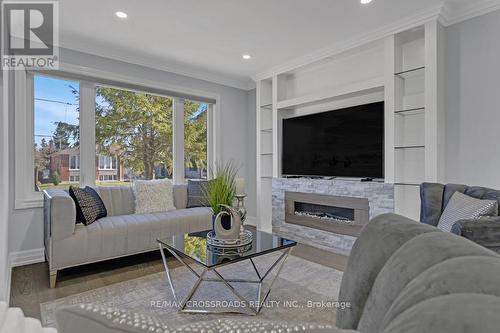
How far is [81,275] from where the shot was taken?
9.27ft

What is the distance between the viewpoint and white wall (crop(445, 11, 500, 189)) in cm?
276

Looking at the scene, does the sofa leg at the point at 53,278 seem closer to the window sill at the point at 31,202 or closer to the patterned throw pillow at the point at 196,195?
the window sill at the point at 31,202

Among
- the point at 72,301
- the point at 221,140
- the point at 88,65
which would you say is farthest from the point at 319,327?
the point at 221,140

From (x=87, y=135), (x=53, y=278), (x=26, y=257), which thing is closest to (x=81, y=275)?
(x=53, y=278)

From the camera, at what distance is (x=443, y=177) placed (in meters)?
2.99

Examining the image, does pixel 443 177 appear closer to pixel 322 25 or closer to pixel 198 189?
pixel 322 25

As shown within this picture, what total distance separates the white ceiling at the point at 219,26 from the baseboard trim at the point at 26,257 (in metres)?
2.42

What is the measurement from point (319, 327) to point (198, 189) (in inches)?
152

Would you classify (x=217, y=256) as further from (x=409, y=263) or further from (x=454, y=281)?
(x=454, y=281)

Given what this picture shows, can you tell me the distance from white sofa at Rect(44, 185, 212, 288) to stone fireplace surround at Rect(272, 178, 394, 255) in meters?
1.21

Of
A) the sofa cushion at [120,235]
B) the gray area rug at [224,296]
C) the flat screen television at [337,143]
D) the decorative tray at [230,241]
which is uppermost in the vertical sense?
the flat screen television at [337,143]

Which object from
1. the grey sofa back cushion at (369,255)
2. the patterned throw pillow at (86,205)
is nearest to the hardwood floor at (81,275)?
the patterned throw pillow at (86,205)

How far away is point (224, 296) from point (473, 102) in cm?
297

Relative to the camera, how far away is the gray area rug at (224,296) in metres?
2.05
